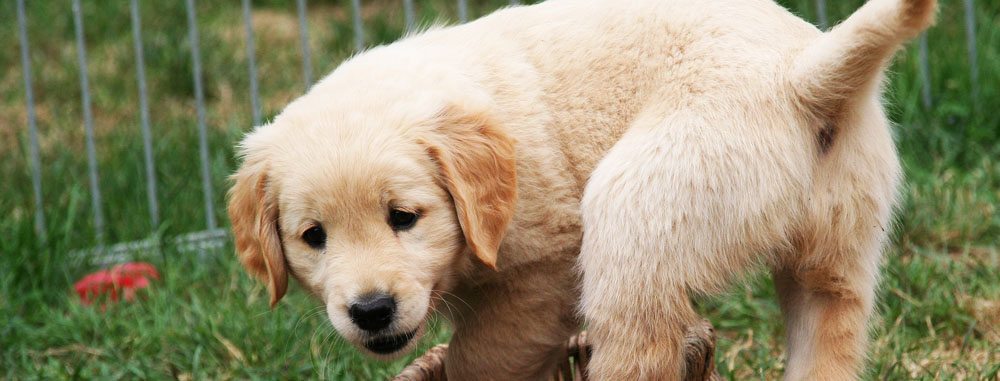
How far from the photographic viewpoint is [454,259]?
2.83 m

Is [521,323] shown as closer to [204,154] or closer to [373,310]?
[373,310]

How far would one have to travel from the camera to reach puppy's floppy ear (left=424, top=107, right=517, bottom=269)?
8.87 ft

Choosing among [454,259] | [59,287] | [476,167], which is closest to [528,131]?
[476,167]

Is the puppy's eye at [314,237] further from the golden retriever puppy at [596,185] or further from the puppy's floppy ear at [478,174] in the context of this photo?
the puppy's floppy ear at [478,174]

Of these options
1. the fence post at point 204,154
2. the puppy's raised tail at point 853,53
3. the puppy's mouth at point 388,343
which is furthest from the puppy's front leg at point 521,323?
the fence post at point 204,154

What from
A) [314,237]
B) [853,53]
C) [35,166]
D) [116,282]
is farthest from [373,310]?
[35,166]

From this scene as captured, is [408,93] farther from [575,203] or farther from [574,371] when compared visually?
[574,371]

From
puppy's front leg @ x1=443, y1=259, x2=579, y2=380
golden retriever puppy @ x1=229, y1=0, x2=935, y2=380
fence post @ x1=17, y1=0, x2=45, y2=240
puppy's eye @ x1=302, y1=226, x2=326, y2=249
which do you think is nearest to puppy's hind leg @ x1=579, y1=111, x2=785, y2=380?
golden retriever puppy @ x1=229, y1=0, x2=935, y2=380

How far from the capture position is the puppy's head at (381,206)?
8.63 feet

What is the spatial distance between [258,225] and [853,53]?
1630mm

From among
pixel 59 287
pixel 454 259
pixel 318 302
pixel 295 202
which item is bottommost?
pixel 59 287

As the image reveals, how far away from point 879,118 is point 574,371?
1.32m

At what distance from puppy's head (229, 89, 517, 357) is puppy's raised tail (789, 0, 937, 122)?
2.64 ft

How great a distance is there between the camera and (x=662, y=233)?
8.71 ft
